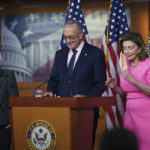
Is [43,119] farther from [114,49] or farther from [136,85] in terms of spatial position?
[114,49]

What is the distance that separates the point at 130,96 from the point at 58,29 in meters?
7.25

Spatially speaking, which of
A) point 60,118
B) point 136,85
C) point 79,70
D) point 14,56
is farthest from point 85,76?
point 14,56

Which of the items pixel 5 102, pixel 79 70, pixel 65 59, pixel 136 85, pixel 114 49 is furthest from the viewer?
pixel 114 49

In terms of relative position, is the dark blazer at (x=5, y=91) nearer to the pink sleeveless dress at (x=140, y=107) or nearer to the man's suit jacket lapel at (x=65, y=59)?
the man's suit jacket lapel at (x=65, y=59)

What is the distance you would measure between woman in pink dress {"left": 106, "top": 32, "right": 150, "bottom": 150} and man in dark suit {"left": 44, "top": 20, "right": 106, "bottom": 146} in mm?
130

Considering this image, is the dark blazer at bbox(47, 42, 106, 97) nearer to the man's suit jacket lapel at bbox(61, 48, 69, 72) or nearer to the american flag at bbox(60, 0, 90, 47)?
the man's suit jacket lapel at bbox(61, 48, 69, 72)

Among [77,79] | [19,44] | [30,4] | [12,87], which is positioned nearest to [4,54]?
[19,44]

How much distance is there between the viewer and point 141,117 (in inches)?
106

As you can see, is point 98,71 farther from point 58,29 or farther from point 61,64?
point 58,29

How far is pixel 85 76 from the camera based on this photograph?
2.82m

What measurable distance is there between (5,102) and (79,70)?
931mm

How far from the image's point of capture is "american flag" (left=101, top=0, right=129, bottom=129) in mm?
4348

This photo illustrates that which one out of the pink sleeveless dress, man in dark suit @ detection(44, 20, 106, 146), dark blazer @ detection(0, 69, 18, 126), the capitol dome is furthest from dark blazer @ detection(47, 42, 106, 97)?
the capitol dome

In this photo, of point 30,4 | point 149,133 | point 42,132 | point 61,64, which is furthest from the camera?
point 30,4
